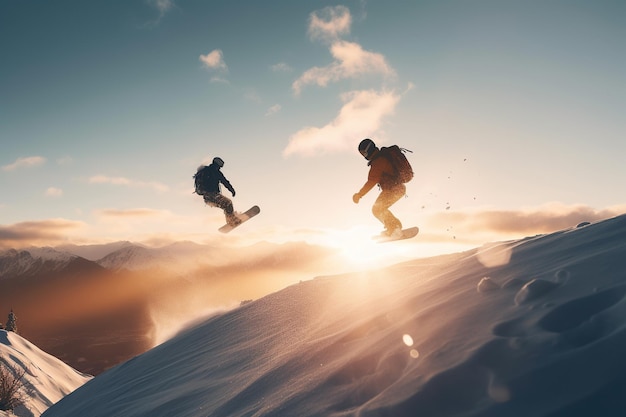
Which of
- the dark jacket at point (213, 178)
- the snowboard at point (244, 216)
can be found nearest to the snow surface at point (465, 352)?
the dark jacket at point (213, 178)

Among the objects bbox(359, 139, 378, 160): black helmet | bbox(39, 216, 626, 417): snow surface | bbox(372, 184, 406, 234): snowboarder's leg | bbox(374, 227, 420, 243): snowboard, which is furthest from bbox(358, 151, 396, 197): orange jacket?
bbox(39, 216, 626, 417): snow surface

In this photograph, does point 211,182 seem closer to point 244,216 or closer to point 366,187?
point 244,216

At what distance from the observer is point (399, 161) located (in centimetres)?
852

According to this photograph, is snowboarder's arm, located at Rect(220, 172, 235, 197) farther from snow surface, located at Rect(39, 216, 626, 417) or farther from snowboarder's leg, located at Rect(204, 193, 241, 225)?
snow surface, located at Rect(39, 216, 626, 417)

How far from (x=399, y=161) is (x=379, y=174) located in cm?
56

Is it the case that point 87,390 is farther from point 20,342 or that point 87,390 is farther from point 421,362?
point 20,342

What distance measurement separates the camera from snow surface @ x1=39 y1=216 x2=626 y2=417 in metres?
1.92

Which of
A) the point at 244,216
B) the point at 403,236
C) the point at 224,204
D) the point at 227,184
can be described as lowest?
the point at 403,236

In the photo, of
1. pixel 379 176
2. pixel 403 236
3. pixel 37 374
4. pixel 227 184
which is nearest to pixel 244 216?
pixel 227 184

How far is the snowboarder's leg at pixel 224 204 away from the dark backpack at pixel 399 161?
224 inches

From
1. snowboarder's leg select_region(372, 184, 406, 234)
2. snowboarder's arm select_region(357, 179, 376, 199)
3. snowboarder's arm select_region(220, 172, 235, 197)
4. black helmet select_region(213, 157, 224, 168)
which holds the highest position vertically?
black helmet select_region(213, 157, 224, 168)

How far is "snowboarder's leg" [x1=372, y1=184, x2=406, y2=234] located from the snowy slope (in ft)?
81.6

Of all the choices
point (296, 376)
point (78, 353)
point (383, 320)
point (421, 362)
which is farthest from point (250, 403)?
point (78, 353)

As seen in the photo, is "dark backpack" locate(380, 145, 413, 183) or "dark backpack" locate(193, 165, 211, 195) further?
"dark backpack" locate(193, 165, 211, 195)
